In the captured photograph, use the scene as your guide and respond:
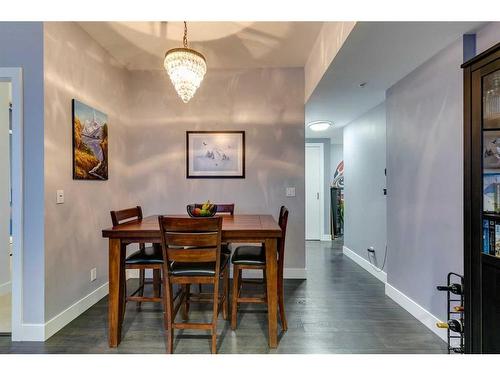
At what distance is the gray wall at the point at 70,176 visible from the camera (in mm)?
2219

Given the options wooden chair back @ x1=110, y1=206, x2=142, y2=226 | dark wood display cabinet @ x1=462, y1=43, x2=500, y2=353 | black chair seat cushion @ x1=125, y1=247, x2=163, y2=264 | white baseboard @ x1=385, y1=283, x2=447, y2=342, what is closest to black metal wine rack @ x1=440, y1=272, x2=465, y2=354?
white baseboard @ x1=385, y1=283, x2=447, y2=342

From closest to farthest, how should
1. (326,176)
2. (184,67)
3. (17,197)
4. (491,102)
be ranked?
(491,102) → (17,197) → (184,67) → (326,176)

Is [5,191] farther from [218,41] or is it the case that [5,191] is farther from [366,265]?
[366,265]

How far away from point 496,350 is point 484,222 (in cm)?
65

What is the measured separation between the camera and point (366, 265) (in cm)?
394

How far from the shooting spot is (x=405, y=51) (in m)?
2.09

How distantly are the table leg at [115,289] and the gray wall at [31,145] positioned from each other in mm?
595

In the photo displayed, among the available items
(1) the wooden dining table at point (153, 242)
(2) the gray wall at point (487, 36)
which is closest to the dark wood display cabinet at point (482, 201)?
(2) the gray wall at point (487, 36)

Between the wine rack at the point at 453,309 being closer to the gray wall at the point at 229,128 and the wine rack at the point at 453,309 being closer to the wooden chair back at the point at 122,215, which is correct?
the gray wall at the point at 229,128

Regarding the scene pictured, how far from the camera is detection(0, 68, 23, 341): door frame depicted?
211cm

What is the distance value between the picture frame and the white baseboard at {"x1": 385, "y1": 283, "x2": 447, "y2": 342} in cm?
209

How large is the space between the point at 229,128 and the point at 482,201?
2.66 metres

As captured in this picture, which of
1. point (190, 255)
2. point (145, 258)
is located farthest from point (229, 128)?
point (190, 255)
